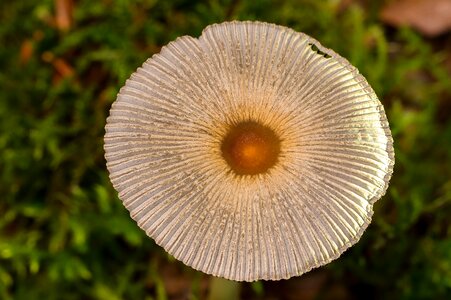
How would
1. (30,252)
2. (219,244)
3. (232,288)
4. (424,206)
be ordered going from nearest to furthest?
(219,244) → (232,288) → (30,252) → (424,206)

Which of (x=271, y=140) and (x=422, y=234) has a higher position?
(x=271, y=140)

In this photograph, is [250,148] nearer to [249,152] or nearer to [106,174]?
[249,152]

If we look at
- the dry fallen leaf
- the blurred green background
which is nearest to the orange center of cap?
the blurred green background

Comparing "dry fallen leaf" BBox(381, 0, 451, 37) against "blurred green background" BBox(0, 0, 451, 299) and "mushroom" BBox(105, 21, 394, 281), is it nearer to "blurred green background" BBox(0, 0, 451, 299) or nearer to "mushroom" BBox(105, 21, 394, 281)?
"blurred green background" BBox(0, 0, 451, 299)

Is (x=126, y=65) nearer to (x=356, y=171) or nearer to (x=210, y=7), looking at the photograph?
(x=210, y=7)

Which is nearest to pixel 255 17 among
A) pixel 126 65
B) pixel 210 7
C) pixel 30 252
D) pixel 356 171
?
pixel 210 7

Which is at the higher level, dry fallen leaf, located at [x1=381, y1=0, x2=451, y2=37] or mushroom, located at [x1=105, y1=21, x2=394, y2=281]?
dry fallen leaf, located at [x1=381, y1=0, x2=451, y2=37]

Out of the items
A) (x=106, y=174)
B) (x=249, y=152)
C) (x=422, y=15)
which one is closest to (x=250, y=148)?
(x=249, y=152)
